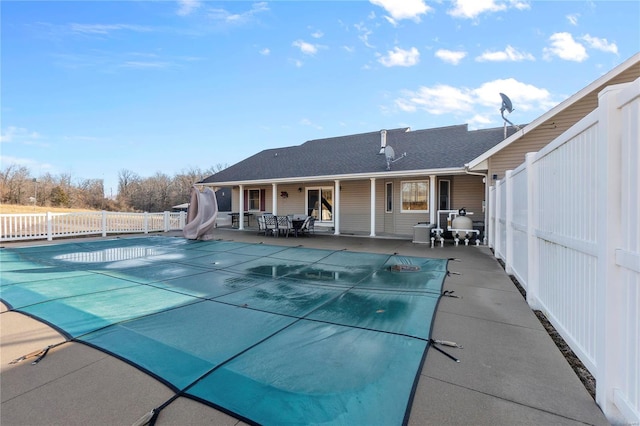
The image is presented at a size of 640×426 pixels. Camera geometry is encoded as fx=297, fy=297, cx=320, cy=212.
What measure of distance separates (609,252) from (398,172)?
10005 mm

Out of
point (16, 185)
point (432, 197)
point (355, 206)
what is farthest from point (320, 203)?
point (16, 185)

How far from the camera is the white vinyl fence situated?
1.59 m

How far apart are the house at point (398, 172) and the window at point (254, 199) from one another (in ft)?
0.20

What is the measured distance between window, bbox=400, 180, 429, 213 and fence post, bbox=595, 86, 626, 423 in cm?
1089

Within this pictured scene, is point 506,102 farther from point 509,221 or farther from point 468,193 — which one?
point 509,221

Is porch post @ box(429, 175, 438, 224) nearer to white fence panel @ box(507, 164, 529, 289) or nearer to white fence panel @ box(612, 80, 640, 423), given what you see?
white fence panel @ box(507, 164, 529, 289)

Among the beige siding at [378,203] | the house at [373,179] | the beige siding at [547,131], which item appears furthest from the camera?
the beige siding at [378,203]

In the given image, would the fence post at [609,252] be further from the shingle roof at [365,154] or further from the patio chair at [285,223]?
the patio chair at [285,223]

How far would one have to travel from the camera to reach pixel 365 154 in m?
14.4

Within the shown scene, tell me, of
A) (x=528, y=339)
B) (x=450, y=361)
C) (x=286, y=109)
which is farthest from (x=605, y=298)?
(x=286, y=109)

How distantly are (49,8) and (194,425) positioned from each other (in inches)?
506

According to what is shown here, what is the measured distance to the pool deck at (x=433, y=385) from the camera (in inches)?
73.9

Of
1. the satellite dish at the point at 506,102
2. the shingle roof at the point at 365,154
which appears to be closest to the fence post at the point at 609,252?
the shingle roof at the point at 365,154

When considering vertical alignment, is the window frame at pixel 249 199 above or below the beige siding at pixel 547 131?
below
